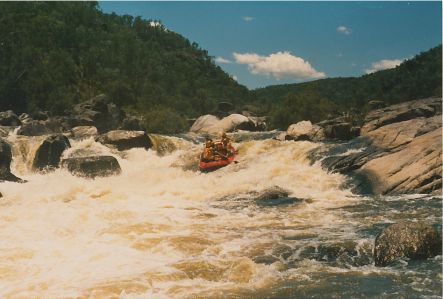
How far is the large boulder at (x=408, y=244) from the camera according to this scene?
766cm

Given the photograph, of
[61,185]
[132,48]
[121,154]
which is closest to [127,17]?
[132,48]

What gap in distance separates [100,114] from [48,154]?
12273mm

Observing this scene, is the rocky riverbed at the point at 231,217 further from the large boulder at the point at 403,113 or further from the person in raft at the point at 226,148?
the person in raft at the point at 226,148

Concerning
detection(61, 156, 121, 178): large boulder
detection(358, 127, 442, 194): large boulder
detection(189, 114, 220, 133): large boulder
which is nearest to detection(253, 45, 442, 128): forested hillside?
detection(189, 114, 220, 133): large boulder

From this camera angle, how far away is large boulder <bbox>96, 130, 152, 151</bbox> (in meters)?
22.4

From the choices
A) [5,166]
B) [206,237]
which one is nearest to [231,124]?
[5,166]

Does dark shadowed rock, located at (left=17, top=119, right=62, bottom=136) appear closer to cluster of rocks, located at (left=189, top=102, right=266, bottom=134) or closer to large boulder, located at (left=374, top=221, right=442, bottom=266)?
cluster of rocks, located at (left=189, top=102, right=266, bottom=134)

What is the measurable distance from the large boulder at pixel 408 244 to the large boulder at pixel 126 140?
16.2 meters

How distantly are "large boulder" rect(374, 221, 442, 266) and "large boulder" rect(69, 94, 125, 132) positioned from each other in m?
25.1

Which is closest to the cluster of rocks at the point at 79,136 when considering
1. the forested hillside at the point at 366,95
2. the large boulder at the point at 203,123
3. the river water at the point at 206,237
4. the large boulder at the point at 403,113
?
the river water at the point at 206,237

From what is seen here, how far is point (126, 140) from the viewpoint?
22.5m

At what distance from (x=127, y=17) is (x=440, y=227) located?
93750mm

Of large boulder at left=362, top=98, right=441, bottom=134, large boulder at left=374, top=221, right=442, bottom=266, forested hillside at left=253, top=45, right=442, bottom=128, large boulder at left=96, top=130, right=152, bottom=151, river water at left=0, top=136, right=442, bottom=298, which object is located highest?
forested hillside at left=253, top=45, right=442, bottom=128

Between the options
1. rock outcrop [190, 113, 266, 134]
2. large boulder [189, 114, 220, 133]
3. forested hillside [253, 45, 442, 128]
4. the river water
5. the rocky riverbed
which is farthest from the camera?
large boulder [189, 114, 220, 133]
